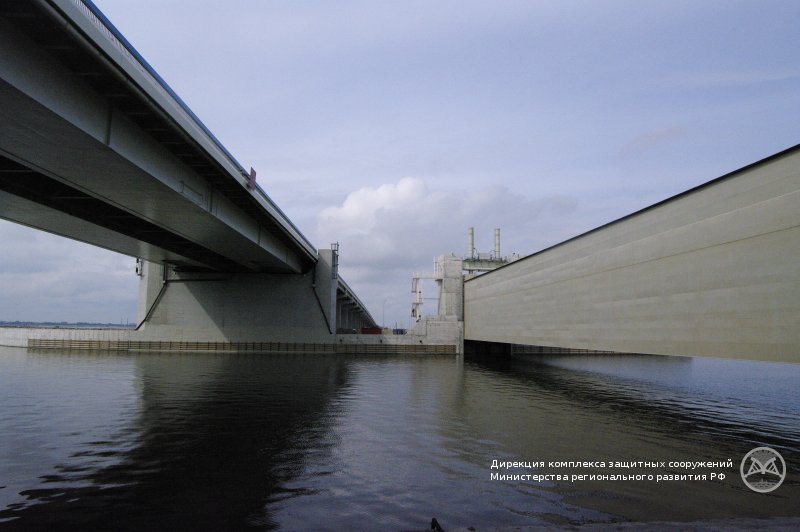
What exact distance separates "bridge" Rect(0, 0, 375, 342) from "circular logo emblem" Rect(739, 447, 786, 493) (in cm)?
2366

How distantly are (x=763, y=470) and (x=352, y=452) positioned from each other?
12.0 metres

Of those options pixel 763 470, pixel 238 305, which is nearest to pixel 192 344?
pixel 238 305

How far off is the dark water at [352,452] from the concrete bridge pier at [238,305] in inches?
1334

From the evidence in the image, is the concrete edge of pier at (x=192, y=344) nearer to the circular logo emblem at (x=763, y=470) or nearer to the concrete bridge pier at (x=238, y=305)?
the concrete bridge pier at (x=238, y=305)

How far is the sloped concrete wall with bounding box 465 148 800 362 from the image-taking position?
59.8 feet

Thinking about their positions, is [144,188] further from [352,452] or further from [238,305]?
[238,305]

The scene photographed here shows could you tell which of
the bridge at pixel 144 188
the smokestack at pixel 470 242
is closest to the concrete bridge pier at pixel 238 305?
the bridge at pixel 144 188

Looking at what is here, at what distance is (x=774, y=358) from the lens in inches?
713

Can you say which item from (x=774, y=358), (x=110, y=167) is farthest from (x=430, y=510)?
(x=110, y=167)

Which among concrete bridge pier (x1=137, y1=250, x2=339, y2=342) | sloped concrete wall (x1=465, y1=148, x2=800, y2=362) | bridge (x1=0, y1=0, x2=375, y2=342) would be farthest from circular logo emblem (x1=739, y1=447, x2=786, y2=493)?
concrete bridge pier (x1=137, y1=250, x2=339, y2=342)

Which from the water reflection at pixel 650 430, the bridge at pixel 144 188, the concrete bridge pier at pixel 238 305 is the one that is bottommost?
the water reflection at pixel 650 430

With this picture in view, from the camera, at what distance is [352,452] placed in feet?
47.9

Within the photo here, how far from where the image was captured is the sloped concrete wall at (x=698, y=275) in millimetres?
18234

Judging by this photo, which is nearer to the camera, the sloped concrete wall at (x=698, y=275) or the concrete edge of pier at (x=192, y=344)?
the sloped concrete wall at (x=698, y=275)
